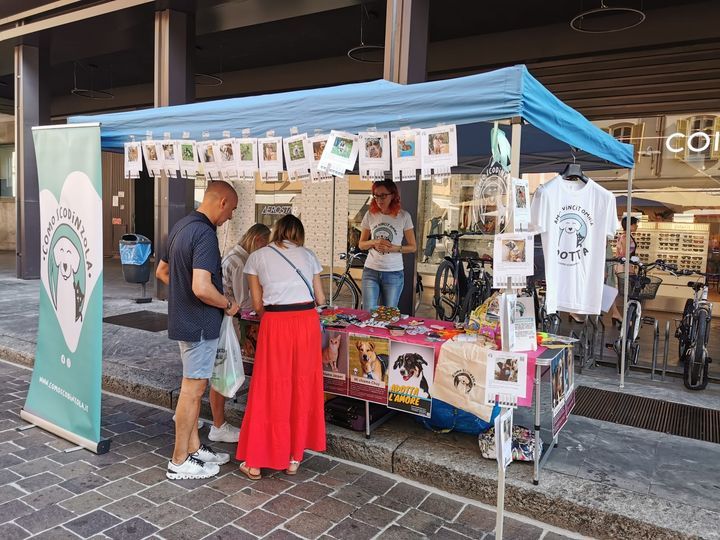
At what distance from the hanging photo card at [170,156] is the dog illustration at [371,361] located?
1.83 metres

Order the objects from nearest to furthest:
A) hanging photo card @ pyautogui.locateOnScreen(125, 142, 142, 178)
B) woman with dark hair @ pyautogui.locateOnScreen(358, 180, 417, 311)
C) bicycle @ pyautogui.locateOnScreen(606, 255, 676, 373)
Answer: hanging photo card @ pyautogui.locateOnScreen(125, 142, 142, 178)
woman with dark hair @ pyautogui.locateOnScreen(358, 180, 417, 311)
bicycle @ pyautogui.locateOnScreen(606, 255, 676, 373)

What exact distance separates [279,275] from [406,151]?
1.11m

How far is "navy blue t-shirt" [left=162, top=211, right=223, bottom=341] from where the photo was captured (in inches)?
128

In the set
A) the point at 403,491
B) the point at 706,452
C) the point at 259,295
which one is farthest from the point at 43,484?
the point at 706,452

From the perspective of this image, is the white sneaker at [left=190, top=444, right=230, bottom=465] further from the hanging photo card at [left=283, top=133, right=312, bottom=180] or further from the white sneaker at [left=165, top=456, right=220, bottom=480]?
the hanging photo card at [left=283, top=133, right=312, bottom=180]

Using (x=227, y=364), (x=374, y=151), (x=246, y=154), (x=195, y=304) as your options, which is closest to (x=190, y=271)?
(x=195, y=304)

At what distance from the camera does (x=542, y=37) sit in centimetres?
791

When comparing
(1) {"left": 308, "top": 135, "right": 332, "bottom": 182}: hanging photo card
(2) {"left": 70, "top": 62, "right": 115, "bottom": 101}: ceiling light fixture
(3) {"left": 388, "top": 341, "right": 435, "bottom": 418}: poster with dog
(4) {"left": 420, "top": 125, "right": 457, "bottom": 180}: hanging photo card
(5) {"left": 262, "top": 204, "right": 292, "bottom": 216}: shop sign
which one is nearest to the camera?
(4) {"left": 420, "top": 125, "right": 457, "bottom": 180}: hanging photo card

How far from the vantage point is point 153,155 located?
397 cm

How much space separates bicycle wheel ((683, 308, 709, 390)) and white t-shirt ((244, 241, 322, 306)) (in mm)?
3758

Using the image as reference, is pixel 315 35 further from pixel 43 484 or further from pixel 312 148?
pixel 43 484

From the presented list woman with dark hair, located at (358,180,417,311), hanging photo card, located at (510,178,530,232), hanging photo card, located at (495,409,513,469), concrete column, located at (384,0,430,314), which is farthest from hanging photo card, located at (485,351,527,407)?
concrete column, located at (384,0,430,314)

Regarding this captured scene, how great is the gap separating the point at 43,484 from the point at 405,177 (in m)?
2.89

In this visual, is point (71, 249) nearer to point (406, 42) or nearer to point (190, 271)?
point (190, 271)
